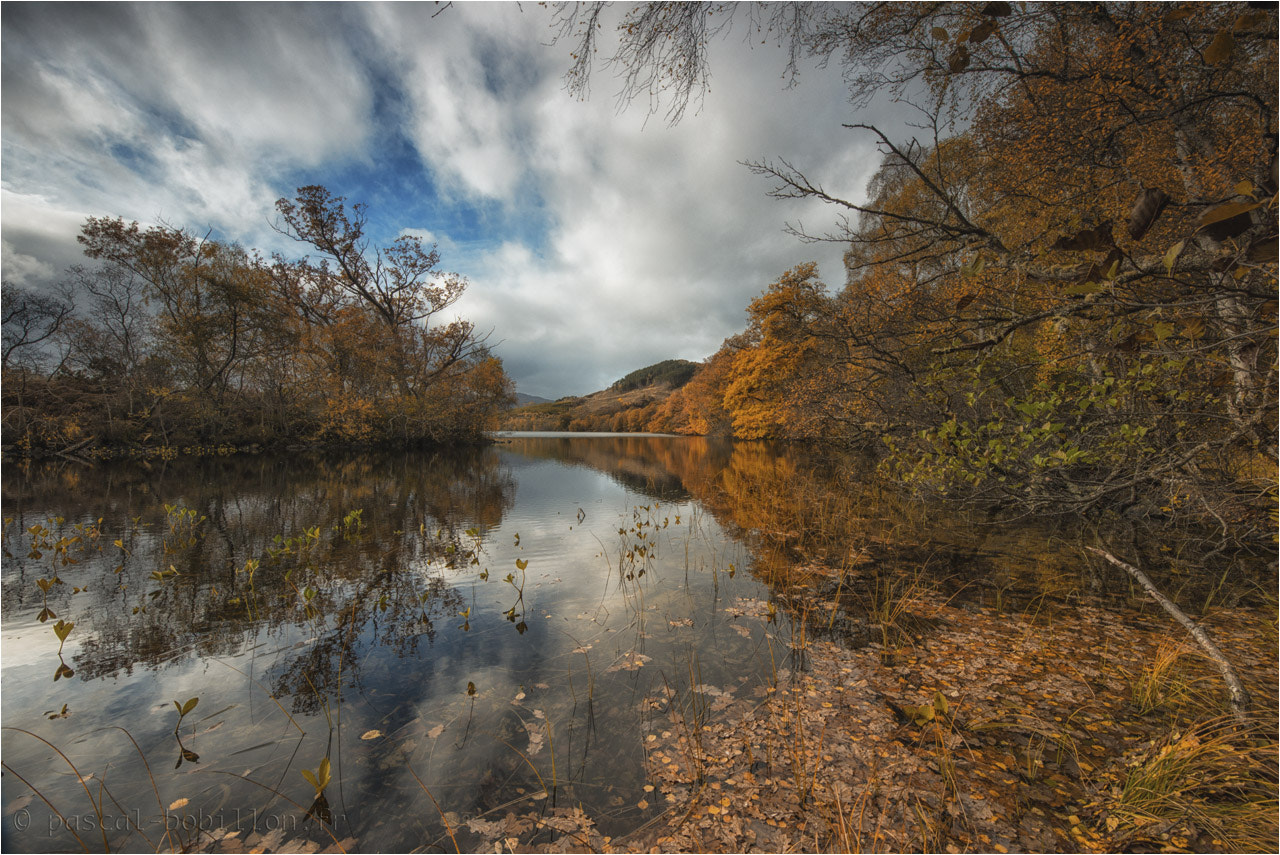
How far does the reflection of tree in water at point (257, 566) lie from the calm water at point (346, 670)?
0.15ft

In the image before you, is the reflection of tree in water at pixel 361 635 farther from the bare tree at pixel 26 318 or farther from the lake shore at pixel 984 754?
the bare tree at pixel 26 318

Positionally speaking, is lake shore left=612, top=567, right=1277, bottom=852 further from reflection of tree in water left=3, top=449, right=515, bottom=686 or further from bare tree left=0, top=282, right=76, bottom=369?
bare tree left=0, top=282, right=76, bottom=369

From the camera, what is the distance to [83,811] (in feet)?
8.71

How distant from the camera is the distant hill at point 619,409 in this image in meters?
97.1

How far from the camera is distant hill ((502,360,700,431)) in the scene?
9712 centimetres

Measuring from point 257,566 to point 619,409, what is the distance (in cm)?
12079

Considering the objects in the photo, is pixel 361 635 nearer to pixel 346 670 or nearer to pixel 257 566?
pixel 346 670

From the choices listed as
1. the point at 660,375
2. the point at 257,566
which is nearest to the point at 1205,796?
the point at 257,566

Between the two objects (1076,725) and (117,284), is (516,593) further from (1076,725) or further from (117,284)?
(117,284)

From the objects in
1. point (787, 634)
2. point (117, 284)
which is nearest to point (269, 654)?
point (787, 634)

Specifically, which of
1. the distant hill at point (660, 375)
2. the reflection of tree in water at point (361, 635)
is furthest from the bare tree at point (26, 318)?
the distant hill at point (660, 375)

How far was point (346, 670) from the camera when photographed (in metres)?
4.17

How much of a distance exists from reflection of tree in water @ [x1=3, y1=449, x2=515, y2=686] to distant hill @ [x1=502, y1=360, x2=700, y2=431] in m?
30.4

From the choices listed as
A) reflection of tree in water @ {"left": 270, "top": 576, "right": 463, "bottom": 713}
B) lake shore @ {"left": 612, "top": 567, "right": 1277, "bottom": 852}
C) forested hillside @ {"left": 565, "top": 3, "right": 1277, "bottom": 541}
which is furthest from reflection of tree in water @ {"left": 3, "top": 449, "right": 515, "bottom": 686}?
forested hillside @ {"left": 565, "top": 3, "right": 1277, "bottom": 541}
